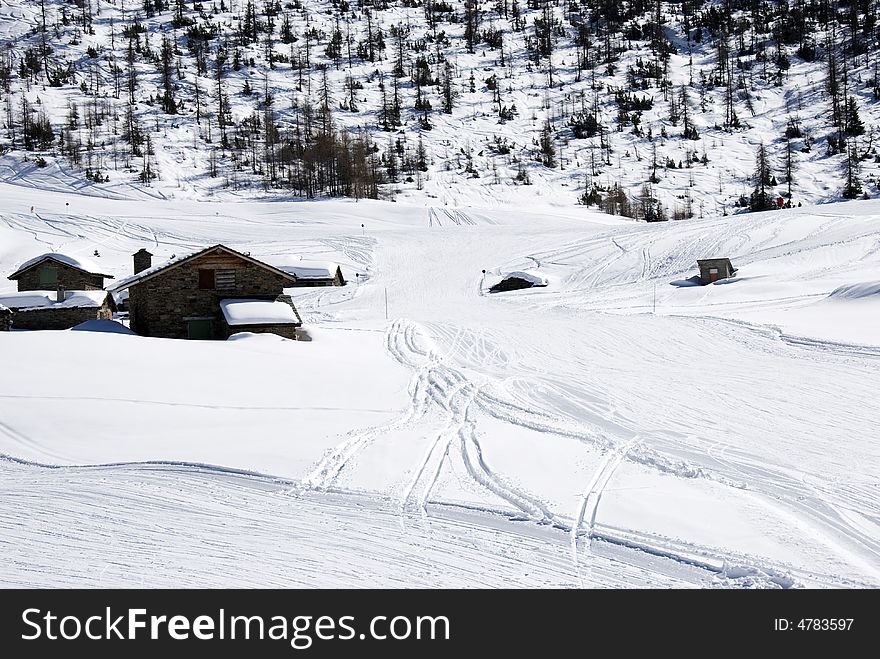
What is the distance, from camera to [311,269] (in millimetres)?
47375

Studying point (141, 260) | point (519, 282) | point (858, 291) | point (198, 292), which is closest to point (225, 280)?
point (198, 292)

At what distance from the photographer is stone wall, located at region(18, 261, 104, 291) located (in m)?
37.9

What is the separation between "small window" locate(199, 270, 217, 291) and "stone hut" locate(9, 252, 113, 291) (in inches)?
561

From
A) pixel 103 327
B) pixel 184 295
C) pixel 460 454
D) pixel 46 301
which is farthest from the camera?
pixel 46 301

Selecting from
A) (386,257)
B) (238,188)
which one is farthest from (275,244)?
(238,188)

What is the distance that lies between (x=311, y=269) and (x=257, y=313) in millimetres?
21948

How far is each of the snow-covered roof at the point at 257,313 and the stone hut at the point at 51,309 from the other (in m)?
8.39

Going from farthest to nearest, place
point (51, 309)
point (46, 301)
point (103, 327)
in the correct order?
1. point (46, 301)
2. point (51, 309)
3. point (103, 327)

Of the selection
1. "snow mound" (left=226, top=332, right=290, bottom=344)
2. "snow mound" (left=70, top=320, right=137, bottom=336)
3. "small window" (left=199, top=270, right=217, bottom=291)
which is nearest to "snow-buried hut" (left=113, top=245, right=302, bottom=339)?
"small window" (left=199, top=270, right=217, bottom=291)

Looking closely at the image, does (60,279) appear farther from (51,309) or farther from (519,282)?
(519,282)

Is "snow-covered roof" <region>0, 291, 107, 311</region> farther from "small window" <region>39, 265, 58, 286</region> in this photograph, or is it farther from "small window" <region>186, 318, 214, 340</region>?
"small window" <region>186, 318, 214, 340</region>

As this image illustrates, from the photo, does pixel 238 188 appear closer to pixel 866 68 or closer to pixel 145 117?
pixel 145 117

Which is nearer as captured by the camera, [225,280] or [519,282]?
[225,280]
